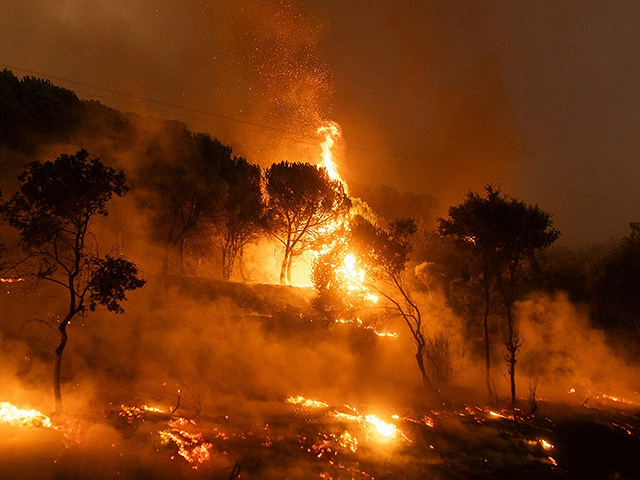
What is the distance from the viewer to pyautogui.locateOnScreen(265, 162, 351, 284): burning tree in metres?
30.2

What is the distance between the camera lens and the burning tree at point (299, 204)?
30250 millimetres

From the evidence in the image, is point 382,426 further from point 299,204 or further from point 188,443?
point 299,204

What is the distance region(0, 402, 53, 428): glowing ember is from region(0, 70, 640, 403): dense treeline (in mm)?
10531

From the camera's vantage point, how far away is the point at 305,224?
30875 millimetres

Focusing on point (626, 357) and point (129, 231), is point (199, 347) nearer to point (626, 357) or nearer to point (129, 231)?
point (129, 231)

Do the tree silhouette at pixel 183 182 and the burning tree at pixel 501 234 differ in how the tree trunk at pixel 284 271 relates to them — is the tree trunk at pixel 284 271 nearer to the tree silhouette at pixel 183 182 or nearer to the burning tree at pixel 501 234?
the tree silhouette at pixel 183 182

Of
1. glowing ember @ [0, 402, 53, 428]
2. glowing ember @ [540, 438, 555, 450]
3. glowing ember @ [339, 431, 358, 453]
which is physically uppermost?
glowing ember @ [0, 402, 53, 428]

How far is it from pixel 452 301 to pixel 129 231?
71.0 feet

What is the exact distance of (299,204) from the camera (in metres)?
30.2

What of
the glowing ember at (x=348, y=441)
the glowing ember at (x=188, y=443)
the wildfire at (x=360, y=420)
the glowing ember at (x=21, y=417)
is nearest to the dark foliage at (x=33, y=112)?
the glowing ember at (x=21, y=417)

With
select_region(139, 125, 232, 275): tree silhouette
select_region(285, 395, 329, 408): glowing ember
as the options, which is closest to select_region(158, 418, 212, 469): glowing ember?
select_region(285, 395, 329, 408): glowing ember

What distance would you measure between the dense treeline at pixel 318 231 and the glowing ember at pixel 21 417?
10531 millimetres

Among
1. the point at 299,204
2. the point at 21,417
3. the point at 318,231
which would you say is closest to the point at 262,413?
the point at 21,417

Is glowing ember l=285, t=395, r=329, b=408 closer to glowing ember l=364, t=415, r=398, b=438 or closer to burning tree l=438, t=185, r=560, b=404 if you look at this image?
glowing ember l=364, t=415, r=398, b=438
